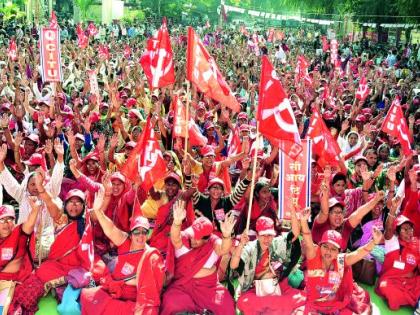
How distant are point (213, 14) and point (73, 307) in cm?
4232

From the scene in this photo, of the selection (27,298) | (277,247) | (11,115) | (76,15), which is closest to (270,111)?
(277,247)

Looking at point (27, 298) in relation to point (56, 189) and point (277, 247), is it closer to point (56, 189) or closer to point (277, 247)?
point (56, 189)

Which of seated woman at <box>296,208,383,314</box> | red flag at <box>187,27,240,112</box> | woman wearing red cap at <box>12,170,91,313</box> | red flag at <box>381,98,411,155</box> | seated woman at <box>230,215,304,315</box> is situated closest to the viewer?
seated woman at <box>296,208,383,314</box>

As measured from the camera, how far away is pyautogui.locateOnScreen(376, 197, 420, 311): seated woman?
489cm

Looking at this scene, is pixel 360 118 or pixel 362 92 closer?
pixel 360 118

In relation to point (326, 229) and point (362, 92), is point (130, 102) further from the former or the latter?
point (326, 229)

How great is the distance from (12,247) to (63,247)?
18.9 inches

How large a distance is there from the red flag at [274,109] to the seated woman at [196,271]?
752 mm

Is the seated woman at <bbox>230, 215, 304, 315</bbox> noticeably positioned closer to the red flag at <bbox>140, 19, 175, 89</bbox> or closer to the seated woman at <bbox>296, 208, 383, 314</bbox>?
the seated woman at <bbox>296, 208, 383, 314</bbox>

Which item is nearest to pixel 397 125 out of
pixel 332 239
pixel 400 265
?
pixel 400 265

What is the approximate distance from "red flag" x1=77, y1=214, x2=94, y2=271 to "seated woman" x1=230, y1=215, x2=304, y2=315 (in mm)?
1178

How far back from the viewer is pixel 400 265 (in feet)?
16.2

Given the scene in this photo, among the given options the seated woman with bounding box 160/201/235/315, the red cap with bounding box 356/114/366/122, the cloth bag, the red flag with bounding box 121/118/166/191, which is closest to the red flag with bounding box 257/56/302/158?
the seated woman with bounding box 160/201/235/315

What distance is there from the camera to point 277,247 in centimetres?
485
